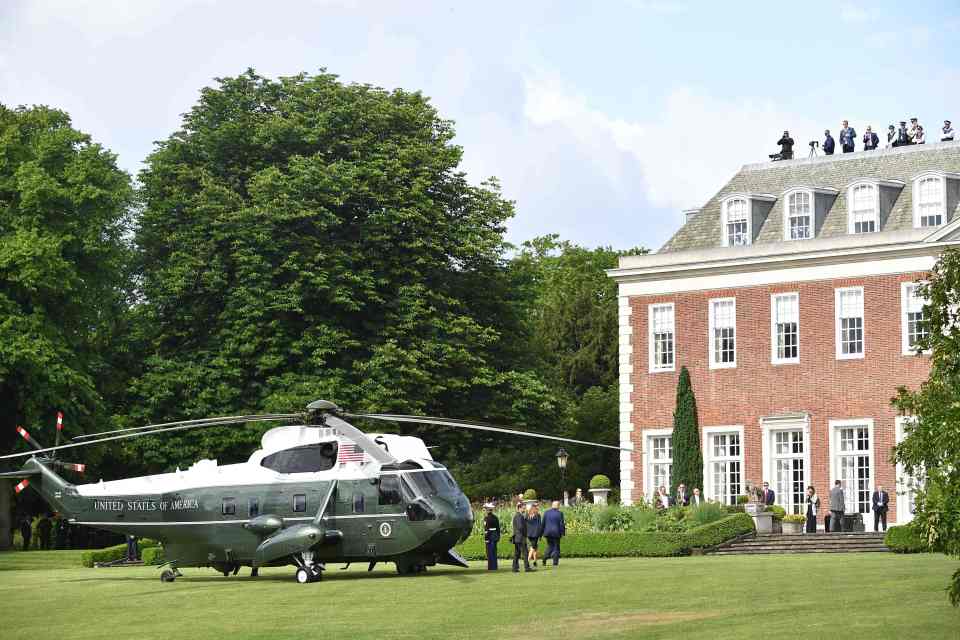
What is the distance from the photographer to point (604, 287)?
3061 inches

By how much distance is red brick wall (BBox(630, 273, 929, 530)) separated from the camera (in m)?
47.3

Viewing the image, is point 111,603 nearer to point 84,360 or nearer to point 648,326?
point 84,360

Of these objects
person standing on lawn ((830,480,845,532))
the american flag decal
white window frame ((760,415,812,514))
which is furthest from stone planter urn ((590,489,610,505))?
the american flag decal

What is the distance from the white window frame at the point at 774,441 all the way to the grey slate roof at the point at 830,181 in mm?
5222

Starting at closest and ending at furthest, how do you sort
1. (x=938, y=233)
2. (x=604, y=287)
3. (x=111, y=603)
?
(x=111, y=603) < (x=938, y=233) < (x=604, y=287)

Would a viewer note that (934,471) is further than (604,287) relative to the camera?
No

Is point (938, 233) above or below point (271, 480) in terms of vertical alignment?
above

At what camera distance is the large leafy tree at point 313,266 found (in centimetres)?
5078

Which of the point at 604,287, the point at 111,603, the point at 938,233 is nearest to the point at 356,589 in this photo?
the point at 111,603

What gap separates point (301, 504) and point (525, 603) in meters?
8.71

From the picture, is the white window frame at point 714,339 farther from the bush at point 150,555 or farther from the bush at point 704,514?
the bush at point 150,555

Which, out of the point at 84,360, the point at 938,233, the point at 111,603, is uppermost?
the point at 938,233

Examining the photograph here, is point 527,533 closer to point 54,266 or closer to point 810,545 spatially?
point 810,545

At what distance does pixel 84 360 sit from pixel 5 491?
15.3ft
